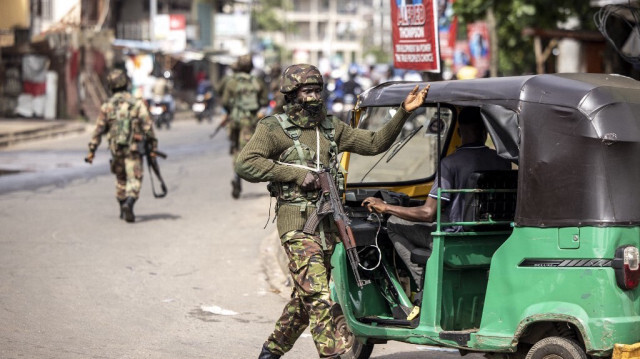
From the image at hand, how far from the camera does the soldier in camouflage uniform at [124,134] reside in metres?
13.1

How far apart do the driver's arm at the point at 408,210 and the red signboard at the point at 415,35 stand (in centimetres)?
405

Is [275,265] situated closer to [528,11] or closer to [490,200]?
[490,200]

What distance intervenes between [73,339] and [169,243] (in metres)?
4.57

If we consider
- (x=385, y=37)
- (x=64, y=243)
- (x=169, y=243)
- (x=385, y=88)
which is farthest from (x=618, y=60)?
(x=385, y=37)

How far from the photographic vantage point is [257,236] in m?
12.9

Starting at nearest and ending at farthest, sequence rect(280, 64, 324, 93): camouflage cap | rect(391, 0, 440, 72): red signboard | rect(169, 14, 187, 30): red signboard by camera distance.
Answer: rect(280, 64, 324, 93): camouflage cap
rect(391, 0, 440, 72): red signboard
rect(169, 14, 187, 30): red signboard

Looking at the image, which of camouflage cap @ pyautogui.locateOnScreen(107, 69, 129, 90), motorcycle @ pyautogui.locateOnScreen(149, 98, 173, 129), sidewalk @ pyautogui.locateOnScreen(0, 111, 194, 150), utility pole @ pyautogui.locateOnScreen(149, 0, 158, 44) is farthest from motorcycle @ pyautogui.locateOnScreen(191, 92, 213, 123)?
camouflage cap @ pyautogui.locateOnScreen(107, 69, 129, 90)

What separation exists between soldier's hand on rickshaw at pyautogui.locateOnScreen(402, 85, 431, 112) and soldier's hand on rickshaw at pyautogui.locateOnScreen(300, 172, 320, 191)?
60 cm

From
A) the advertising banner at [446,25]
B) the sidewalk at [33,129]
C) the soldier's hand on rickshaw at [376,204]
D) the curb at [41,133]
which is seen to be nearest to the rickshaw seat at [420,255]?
the soldier's hand on rickshaw at [376,204]

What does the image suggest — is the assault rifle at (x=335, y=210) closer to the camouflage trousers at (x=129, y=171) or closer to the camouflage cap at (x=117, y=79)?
the camouflage cap at (x=117, y=79)

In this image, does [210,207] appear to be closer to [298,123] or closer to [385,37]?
[298,123]

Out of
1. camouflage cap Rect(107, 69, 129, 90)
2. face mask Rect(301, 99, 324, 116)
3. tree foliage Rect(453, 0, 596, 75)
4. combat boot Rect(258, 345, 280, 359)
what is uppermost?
tree foliage Rect(453, 0, 596, 75)

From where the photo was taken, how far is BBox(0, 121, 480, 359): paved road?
7.75m

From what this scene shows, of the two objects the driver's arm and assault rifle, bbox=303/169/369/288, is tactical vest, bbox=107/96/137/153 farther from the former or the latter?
assault rifle, bbox=303/169/369/288
